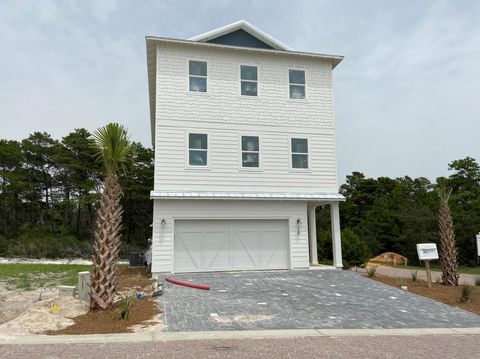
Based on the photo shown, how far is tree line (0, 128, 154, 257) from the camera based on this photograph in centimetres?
3591

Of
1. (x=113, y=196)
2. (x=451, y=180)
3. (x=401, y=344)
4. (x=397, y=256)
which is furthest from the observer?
(x=451, y=180)

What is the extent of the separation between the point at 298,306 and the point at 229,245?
5991 millimetres

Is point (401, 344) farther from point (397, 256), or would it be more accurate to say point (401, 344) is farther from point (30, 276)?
point (397, 256)

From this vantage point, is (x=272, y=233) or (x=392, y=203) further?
(x=392, y=203)

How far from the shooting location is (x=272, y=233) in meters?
15.8

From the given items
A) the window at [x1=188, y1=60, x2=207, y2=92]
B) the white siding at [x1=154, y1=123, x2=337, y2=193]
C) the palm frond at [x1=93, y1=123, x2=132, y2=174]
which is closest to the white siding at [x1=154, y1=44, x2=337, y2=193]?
the white siding at [x1=154, y1=123, x2=337, y2=193]

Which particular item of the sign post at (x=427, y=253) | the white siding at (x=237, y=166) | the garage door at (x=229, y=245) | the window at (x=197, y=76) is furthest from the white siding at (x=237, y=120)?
the sign post at (x=427, y=253)

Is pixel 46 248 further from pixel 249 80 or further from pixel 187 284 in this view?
pixel 249 80

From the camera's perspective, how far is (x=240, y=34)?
1706 cm

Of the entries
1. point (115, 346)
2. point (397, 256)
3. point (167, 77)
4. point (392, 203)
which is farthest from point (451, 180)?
point (115, 346)

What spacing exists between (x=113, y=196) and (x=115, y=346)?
12.4 ft

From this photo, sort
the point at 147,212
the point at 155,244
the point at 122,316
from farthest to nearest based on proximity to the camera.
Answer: the point at 147,212
the point at 155,244
the point at 122,316

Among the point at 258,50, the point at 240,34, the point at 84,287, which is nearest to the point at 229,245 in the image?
the point at 84,287

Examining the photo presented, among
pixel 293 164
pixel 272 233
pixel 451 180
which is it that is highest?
pixel 451 180
